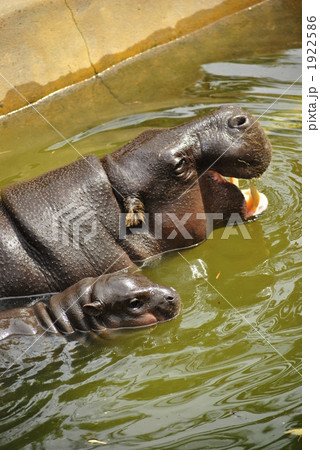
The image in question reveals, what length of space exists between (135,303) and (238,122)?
1.75 meters

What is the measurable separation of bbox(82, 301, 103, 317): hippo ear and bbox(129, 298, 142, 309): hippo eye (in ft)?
0.74

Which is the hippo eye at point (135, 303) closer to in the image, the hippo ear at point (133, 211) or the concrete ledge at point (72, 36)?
the hippo ear at point (133, 211)

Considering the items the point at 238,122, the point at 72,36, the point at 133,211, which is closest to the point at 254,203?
the point at 238,122

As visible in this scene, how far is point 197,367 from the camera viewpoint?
5.58 m

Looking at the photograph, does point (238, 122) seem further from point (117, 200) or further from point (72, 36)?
point (72, 36)

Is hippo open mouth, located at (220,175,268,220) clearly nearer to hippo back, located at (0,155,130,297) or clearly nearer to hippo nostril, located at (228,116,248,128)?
hippo nostril, located at (228,116,248,128)

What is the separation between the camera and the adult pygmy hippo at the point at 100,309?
590 cm

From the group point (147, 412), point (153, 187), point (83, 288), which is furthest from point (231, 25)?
point (147, 412)

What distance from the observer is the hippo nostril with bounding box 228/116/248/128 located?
650cm

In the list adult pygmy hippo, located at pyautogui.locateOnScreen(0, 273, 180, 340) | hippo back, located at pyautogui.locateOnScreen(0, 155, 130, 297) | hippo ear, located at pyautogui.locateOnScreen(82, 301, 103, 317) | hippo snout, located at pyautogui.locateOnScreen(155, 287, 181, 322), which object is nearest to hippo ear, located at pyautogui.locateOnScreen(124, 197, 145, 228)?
hippo back, located at pyautogui.locateOnScreen(0, 155, 130, 297)

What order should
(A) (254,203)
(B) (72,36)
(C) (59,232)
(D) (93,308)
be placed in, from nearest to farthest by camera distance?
(D) (93,308) < (C) (59,232) < (A) (254,203) < (B) (72,36)

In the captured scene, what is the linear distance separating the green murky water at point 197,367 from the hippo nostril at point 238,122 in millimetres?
1090

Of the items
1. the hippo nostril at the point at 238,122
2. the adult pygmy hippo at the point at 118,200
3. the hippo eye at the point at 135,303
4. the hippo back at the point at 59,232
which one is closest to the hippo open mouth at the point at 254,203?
the adult pygmy hippo at the point at 118,200

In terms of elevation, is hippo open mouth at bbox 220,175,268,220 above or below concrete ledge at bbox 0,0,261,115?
below
